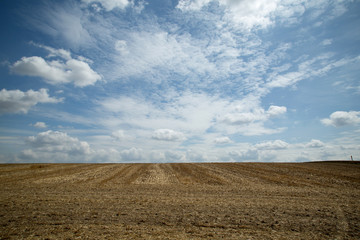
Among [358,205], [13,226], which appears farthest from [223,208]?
[13,226]

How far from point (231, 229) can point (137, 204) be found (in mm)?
6618

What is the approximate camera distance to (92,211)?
1138 centimetres

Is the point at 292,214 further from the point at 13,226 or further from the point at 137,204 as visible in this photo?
the point at 13,226

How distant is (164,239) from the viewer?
7633mm

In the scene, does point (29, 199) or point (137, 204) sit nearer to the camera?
point (137, 204)

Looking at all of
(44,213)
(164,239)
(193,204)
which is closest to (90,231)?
(164,239)

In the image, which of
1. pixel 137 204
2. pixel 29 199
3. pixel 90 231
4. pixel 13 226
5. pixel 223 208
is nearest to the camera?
pixel 90 231

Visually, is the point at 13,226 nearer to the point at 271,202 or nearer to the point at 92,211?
the point at 92,211

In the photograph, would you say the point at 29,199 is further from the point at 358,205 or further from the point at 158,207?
the point at 358,205

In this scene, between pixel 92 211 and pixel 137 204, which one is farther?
pixel 137 204

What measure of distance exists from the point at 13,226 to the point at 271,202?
14.3 meters

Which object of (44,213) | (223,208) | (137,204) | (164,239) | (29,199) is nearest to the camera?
(164,239)

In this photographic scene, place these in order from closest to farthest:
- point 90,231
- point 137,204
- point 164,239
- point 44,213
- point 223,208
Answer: point 164,239 < point 90,231 < point 44,213 < point 223,208 < point 137,204

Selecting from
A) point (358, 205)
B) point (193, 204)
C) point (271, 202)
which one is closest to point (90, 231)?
point (193, 204)
